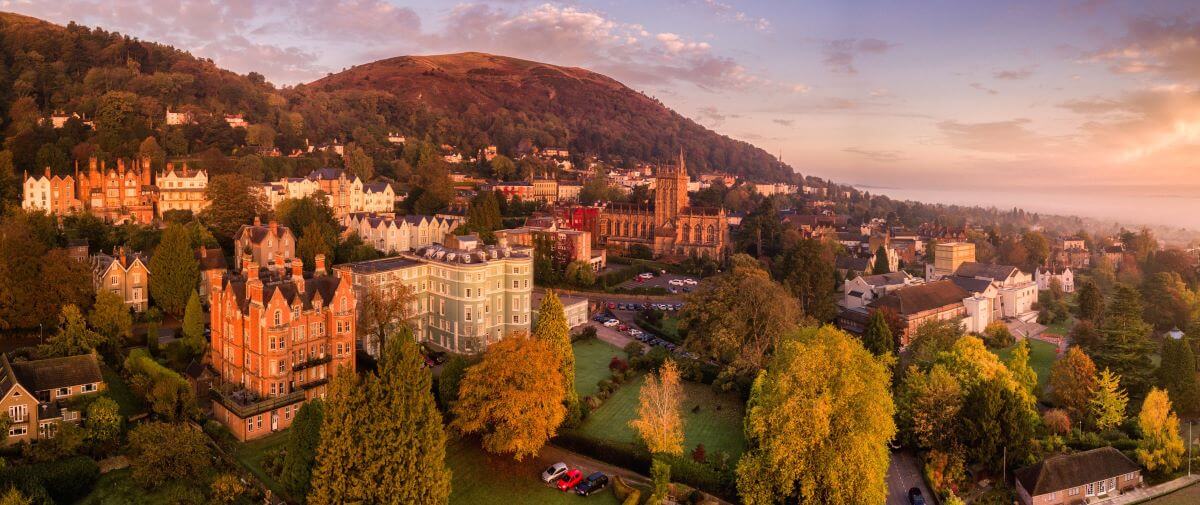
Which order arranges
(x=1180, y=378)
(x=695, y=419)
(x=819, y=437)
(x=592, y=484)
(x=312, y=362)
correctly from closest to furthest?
(x=819, y=437), (x=592, y=484), (x=312, y=362), (x=695, y=419), (x=1180, y=378)

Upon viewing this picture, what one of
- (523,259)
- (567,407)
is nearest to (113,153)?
(523,259)

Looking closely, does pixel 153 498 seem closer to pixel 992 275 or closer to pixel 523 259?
pixel 523 259

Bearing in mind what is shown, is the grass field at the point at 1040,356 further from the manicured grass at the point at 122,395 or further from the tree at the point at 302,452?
the manicured grass at the point at 122,395

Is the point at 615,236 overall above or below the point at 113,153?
below

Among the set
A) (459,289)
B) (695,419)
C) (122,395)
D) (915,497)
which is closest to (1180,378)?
(915,497)

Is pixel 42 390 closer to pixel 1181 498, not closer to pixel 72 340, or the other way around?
pixel 72 340

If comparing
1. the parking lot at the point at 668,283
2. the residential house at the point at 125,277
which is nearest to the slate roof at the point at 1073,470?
the parking lot at the point at 668,283
